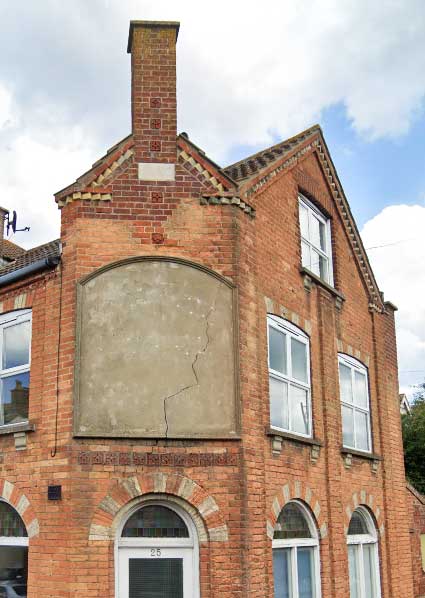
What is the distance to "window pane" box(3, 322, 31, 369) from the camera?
12.5 m

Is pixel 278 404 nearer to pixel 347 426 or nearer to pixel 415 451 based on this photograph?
pixel 347 426

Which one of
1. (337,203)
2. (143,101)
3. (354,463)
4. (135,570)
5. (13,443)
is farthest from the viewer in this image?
(337,203)

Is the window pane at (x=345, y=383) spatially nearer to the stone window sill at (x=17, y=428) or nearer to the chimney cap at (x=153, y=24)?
the stone window sill at (x=17, y=428)

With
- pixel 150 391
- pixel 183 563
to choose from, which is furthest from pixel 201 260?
pixel 183 563

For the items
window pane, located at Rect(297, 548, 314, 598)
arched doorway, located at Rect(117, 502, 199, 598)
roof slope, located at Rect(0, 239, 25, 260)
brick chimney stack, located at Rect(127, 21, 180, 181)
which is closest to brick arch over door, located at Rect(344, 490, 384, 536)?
window pane, located at Rect(297, 548, 314, 598)

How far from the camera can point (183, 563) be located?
427 inches

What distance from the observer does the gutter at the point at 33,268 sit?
39.0 ft

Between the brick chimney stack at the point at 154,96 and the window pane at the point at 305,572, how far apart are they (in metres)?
6.51

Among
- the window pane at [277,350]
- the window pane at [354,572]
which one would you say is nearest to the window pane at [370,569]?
the window pane at [354,572]

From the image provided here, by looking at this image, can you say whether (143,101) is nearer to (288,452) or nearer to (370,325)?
(288,452)

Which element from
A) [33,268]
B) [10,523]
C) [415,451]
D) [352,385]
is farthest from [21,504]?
[415,451]

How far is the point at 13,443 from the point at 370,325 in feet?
27.5

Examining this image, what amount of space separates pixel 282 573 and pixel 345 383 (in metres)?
4.49

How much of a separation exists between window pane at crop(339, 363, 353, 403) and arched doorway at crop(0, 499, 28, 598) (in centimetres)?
666
